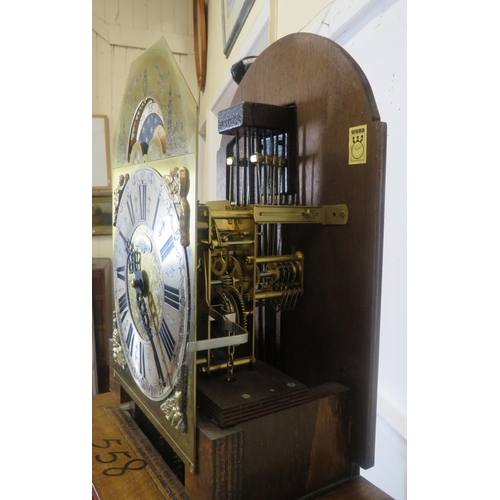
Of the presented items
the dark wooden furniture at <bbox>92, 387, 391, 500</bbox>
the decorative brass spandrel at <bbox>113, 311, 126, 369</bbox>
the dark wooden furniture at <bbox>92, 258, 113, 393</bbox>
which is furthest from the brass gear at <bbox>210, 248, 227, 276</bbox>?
the dark wooden furniture at <bbox>92, 258, 113, 393</bbox>

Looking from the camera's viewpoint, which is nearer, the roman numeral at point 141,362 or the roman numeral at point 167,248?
the roman numeral at point 167,248

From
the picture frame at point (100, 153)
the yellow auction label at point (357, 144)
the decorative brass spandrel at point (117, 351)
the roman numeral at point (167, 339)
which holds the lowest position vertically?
the decorative brass spandrel at point (117, 351)

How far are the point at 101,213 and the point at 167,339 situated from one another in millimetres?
2492

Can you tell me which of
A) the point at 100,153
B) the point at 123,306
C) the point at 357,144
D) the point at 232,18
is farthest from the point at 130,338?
the point at 100,153

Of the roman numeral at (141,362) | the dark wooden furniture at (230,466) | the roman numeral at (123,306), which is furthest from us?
the roman numeral at (123,306)

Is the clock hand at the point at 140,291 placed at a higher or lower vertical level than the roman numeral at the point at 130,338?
higher

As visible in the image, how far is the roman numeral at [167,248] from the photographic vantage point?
2.44ft

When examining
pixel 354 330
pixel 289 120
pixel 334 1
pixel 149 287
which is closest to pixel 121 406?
pixel 149 287

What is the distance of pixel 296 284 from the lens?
90cm

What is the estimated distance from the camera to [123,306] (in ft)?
3.40

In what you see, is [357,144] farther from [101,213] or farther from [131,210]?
[101,213]

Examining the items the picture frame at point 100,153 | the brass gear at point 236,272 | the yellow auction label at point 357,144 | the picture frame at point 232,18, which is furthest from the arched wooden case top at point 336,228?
the picture frame at point 100,153

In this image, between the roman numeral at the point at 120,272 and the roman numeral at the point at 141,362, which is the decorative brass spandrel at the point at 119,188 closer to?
the roman numeral at the point at 120,272
